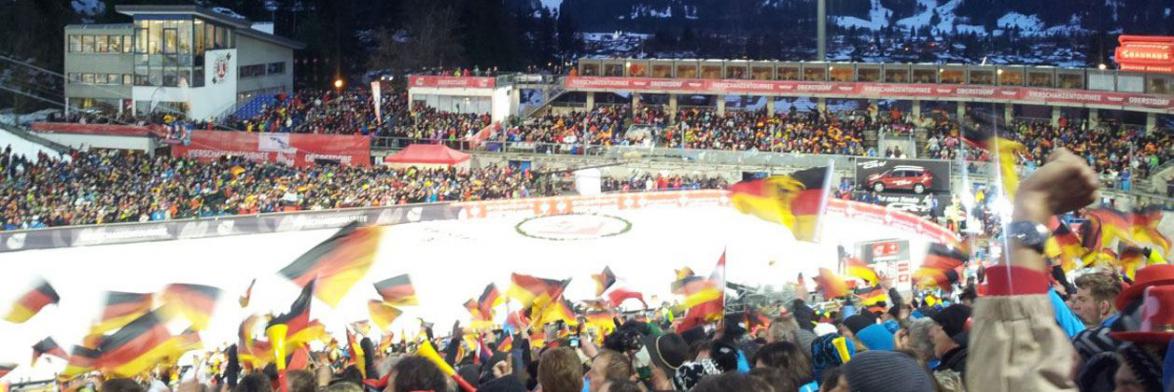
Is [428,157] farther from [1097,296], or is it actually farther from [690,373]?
[690,373]

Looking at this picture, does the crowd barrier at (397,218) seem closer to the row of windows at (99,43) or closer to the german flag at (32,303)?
the german flag at (32,303)

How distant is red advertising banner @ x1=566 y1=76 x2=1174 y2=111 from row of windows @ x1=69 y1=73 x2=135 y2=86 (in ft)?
58.6

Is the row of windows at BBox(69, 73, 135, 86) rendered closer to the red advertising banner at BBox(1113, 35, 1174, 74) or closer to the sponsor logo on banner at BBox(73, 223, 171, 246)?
the sponsor logo on banner at BBox(73, 223, 171, 246)

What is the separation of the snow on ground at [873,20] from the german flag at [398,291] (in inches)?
5457

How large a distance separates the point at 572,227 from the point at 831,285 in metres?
15.7

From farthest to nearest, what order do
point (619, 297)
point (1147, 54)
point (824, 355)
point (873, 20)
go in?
1. point (873, 20)
2. point (1147, 54)
3. point (619, 297)
4. point (824, 355)

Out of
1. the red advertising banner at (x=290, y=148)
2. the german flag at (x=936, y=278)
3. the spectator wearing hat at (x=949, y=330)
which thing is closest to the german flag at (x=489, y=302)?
the german flag at (x=936, y=278)

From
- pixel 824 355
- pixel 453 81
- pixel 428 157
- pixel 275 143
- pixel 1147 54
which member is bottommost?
pixel 824 355

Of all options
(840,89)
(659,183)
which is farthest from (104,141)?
(840,89)

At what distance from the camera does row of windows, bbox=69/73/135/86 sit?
4691 cm

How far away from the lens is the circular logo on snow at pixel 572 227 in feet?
95.8

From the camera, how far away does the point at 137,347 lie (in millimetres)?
11156

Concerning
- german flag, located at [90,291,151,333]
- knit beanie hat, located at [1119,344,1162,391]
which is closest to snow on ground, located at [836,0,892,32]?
german flag, located at [90,291,151,333]

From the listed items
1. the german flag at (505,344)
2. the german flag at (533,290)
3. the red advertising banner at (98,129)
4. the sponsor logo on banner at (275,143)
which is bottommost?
the german flag at (533,290)
